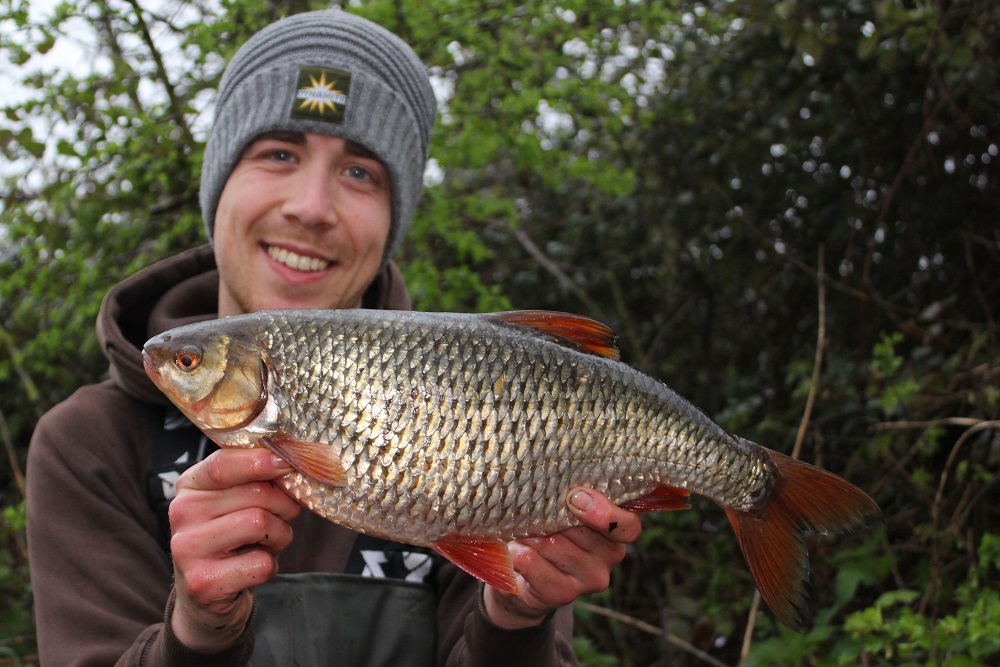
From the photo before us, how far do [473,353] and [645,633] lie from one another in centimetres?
283

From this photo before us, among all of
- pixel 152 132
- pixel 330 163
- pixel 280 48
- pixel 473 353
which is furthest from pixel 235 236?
pixel 152 132

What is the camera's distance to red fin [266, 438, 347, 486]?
1.28 meters

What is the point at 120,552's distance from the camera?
5.59ft

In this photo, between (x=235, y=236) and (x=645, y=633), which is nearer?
(x=235, y=236)

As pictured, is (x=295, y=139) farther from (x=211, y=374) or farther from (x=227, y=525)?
(x=227, y=525)

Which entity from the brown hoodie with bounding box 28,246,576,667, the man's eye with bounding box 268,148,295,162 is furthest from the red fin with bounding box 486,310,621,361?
the man's eye with bounding box 268,148,295,162

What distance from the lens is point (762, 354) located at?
3979 millimetres

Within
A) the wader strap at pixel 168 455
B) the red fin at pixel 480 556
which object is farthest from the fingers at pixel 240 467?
the wader strap at pixel 168 455

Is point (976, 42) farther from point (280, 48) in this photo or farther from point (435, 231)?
point (280, 48)

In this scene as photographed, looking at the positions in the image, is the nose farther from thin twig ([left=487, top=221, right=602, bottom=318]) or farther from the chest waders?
thin twig ([left=487, top=221, right=602, bottom=318])

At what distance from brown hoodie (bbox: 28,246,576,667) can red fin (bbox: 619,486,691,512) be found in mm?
345

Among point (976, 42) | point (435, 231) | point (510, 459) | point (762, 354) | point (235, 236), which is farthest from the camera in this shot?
point (762, 354)

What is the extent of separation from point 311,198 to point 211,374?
2.12 ft

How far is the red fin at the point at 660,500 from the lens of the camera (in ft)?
4.86
